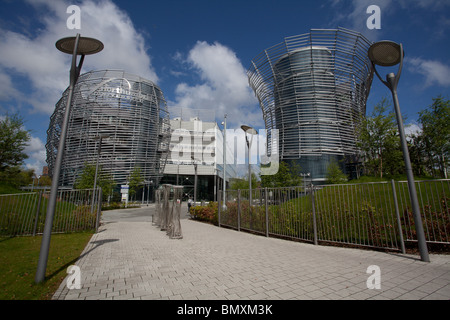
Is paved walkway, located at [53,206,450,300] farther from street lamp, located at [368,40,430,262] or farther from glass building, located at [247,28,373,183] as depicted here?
glass building, located at [247,28,373,183]

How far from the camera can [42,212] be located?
10.0 metres

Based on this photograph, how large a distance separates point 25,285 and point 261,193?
7974mm

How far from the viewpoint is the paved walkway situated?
11.5 ft

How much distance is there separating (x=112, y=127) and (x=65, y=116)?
4386 centimetres

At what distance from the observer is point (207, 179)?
6269 centimetres

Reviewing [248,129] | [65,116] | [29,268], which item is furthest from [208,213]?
[65,116]

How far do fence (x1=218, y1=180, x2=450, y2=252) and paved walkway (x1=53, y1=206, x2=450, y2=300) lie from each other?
0.54 meters

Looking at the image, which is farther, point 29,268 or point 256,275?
point 29,268

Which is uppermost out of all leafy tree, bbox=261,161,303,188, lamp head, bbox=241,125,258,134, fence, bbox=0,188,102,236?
lamp head, bbox=241,125,258,134

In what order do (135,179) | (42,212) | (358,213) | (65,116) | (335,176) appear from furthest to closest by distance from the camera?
(135,179) < (335,176) < (42,212) < (358,213) < (65,116)

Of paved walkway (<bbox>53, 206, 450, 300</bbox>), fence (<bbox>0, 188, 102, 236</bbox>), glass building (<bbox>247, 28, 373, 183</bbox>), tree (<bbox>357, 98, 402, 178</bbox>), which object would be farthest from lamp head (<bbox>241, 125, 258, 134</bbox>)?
glass building (<bbox>247, 28, 373, 183</bbox>)

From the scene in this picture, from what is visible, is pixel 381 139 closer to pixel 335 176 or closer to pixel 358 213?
pixel 335 176

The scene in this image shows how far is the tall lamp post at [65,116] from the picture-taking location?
4.08 metres

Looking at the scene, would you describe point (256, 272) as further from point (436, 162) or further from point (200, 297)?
point (436, 162)
